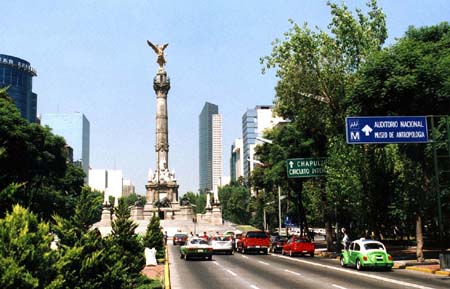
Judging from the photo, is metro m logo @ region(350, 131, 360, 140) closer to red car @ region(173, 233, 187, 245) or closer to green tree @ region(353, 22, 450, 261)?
green tree @ region(353, 22, 450, 261)

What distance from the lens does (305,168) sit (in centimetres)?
3719

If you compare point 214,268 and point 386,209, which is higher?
point 386,209

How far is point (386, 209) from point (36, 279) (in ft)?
98.2

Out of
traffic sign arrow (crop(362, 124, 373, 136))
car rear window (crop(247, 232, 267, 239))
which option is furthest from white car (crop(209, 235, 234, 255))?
traffic sign arrow (crop(362, 124, 373, 136))

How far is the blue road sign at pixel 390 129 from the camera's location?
25047 mm

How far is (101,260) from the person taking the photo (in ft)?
42.1

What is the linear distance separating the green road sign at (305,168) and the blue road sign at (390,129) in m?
11.8

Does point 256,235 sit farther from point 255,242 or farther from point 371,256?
point 371,256

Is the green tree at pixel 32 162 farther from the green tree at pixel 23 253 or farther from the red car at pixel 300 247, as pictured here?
the red car at pixel 300 247

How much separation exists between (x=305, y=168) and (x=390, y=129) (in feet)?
41.2

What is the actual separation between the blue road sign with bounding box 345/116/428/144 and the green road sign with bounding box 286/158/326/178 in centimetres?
1175

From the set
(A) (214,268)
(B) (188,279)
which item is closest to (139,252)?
(B) (188,279)

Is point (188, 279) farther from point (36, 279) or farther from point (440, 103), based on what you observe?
point (440, 103)

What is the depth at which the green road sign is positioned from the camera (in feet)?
121
